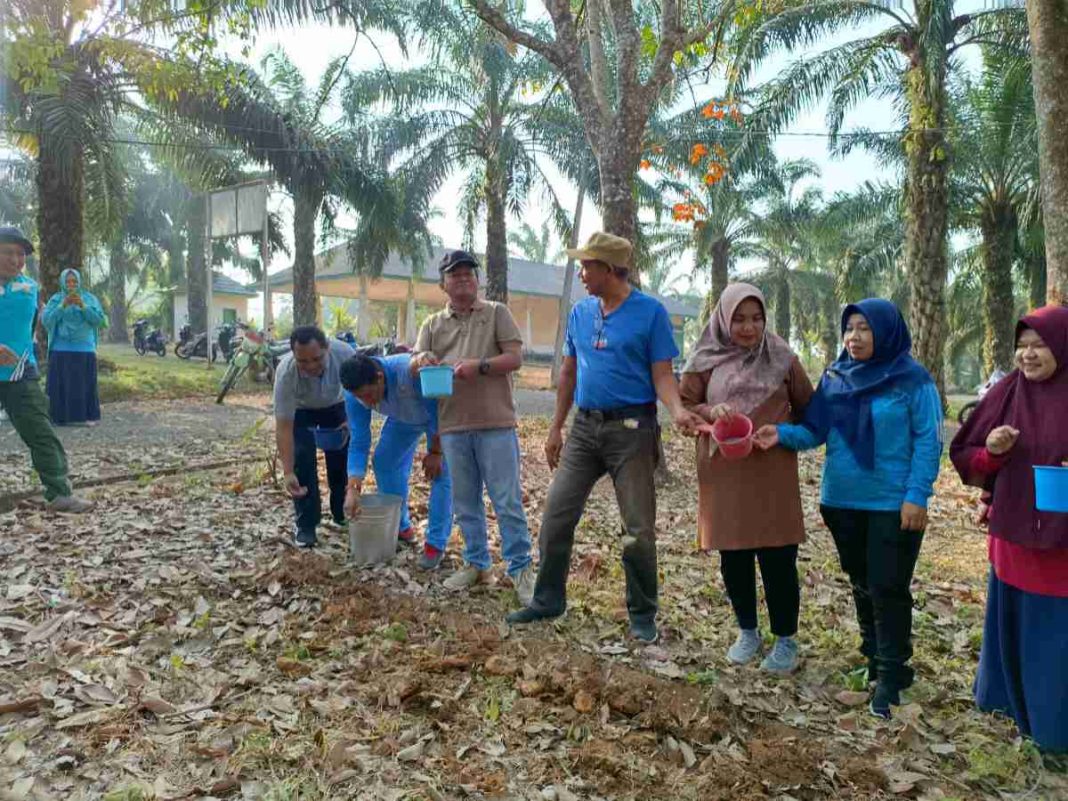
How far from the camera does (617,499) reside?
12.6ft

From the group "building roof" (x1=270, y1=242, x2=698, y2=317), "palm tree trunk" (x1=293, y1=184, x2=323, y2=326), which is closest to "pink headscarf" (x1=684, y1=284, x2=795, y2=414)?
"palm tree trunk" (x1=293, y1=184, x2=323, y2=326)

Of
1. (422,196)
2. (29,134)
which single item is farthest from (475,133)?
(29,134)

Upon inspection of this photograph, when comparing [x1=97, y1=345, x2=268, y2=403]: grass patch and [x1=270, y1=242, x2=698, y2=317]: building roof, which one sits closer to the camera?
[x1=97, y1=345, x2=268, y2=403]: grass patch

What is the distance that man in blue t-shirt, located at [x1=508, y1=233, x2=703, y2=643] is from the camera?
3.71 m

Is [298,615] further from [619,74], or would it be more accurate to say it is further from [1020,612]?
[619,74]

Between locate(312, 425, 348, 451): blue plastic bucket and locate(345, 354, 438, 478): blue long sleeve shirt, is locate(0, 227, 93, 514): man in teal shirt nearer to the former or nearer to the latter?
locate(312, 425, 348, 451): blue plastic bucket

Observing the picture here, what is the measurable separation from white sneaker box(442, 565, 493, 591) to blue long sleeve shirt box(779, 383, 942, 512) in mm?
2090

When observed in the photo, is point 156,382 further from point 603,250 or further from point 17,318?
point 603,250

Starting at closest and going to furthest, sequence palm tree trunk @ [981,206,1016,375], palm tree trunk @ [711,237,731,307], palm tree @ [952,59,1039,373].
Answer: palm tree @ [952,59,1039,373]
palm tree trunk @ [981,206,1016,375]
palm tree trunk @ [711,237,731,307]

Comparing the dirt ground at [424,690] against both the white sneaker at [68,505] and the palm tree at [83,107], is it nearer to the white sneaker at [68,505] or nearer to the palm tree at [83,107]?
the white sneaker at [68,505]

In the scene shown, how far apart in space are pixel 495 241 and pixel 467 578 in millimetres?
15340

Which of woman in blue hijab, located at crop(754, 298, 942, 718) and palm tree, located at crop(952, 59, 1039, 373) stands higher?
palm tree, located at crop(952, 59, 1039, 373)

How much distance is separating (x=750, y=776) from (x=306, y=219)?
1783 cm

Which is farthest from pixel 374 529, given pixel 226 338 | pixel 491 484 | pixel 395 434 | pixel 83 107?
pixel 226 338
